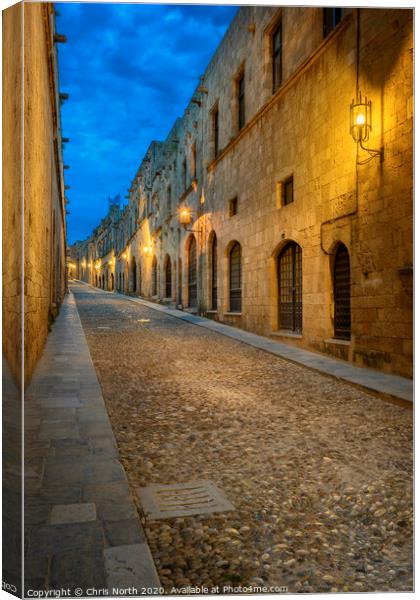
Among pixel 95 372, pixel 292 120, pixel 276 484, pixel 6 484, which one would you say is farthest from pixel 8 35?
pixel 292 120

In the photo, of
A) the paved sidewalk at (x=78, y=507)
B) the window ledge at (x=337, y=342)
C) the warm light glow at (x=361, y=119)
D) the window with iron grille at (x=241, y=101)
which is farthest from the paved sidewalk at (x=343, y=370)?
the window with iron grille at (x=241, y=101)

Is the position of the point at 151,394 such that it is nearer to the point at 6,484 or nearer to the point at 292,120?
the point at 6,484

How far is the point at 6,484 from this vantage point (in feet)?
5.83

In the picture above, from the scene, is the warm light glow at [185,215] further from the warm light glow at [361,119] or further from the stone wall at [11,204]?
the stone wall at [11,204]

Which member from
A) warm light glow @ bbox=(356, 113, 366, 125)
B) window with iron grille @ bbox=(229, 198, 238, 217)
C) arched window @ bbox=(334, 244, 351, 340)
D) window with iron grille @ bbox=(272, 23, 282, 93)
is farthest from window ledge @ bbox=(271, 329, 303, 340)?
window with iron grille @ bbox=(272, 23, 282, 93)

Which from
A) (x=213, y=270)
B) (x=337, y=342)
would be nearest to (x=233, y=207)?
(x=213, y=270)

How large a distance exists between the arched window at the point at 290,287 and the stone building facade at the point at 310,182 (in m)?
0.04

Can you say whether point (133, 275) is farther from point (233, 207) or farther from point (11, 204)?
point (11, 204)

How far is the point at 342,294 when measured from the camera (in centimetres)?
805

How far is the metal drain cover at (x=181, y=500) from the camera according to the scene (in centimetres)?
248

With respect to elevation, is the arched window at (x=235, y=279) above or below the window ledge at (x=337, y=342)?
above

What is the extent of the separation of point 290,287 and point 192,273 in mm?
9562

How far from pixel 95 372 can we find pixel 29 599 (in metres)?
4.47

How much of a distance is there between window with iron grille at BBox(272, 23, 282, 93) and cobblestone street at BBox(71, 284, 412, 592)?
7940mm
